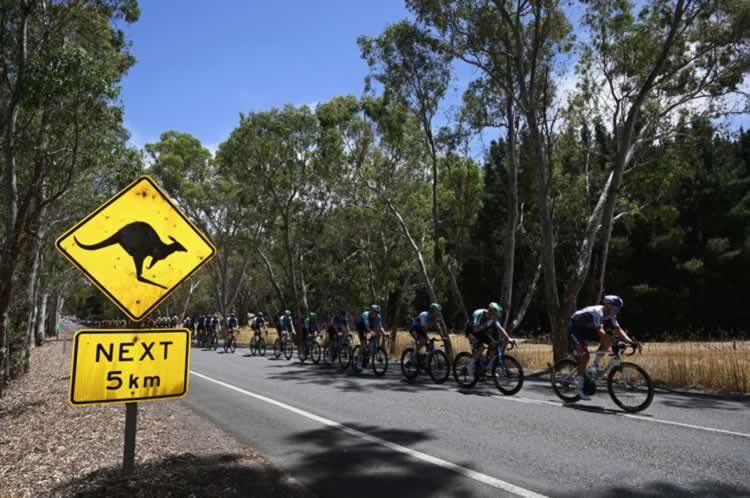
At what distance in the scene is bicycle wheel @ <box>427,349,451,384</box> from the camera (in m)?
12.7

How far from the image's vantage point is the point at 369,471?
5.45m

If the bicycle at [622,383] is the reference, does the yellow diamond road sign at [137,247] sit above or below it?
above

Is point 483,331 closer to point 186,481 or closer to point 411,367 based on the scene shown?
point 411,367

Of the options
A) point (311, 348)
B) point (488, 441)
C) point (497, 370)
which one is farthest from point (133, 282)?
point (311, 348)

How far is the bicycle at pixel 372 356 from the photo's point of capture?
14648 millimetres

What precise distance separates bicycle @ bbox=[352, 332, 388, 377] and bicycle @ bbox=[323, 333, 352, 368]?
538mm

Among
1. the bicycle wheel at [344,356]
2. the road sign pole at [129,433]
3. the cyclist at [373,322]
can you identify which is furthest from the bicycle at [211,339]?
the road sign pole at [129,433]

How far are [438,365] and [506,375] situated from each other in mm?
2949

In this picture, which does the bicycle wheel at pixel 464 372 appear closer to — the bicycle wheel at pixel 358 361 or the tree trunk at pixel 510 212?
the bicycle wheel at pixel 358 361

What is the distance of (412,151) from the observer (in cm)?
2484

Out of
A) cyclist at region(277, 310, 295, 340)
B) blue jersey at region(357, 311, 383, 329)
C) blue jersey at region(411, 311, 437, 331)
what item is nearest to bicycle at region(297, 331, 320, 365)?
cyclist at region(277, 310, 295, 340)

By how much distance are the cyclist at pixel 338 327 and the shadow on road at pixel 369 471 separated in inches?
395

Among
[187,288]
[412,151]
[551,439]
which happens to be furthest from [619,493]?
[187,288]

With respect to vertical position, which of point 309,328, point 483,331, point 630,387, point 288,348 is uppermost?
point 309,328
